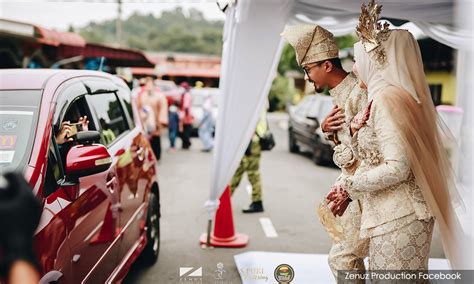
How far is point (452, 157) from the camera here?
3.21m

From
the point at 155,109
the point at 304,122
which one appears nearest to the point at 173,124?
the point at 155,109

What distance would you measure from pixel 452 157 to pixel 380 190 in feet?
2.66

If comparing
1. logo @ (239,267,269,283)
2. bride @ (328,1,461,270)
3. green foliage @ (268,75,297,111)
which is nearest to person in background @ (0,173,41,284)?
bride @ (328,1,461,270)

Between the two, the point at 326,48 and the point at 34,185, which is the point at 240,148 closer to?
the point at 326,48

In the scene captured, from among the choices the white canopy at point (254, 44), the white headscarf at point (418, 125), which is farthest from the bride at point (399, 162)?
the white canopy at point (254, 44)

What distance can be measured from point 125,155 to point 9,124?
1269 mm

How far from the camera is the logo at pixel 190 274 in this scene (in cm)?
425

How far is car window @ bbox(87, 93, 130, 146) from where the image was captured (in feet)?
13.3

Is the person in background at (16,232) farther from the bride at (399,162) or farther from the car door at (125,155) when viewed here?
the car door at (125,155)

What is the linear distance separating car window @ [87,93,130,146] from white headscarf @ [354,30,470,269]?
2250 mm

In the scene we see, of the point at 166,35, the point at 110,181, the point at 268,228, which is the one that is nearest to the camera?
the point at 110,181

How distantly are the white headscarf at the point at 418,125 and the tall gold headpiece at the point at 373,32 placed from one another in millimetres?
25

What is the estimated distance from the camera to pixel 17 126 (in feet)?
9.93

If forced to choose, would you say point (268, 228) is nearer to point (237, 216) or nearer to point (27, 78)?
point (237, 216)
